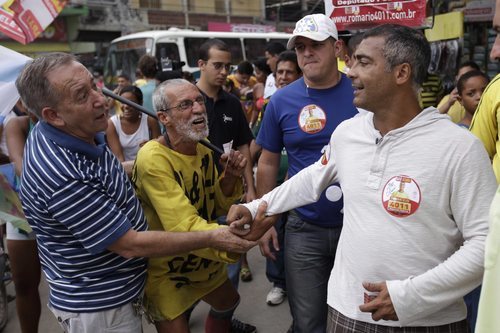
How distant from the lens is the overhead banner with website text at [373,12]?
2.98 m

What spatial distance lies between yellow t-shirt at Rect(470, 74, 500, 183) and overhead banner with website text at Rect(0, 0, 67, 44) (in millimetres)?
2655

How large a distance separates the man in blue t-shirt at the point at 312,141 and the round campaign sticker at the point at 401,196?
93 centimetres

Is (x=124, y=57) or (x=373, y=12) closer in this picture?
(x=373, y=12)

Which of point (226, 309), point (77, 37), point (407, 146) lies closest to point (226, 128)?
point (226, 309)

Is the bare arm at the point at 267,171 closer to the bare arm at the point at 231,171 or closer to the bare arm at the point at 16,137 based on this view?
the bare arm at the point at 231,171

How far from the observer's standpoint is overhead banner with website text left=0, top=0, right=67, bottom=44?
2947mm

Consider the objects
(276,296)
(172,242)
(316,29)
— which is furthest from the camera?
(276,296)

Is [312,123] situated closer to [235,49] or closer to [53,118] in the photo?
[53,118]

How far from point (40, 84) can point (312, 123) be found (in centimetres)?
140

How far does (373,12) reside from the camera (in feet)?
10.2

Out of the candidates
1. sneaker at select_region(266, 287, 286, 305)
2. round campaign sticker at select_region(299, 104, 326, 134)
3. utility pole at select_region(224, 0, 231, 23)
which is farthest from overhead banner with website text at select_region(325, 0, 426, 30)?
utility pole at select_region(224, 0, 231, 23)

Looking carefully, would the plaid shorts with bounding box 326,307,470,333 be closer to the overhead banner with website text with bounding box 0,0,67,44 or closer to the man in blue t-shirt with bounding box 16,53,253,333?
the man in blue t-shirt with bounding box 16,53,253,333

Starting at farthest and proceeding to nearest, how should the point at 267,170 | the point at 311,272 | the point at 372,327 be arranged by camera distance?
the point at 267,170 < the point at 311,272 < the point at 372,327

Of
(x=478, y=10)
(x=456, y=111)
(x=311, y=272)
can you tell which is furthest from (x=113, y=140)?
(x=478, y=10)
